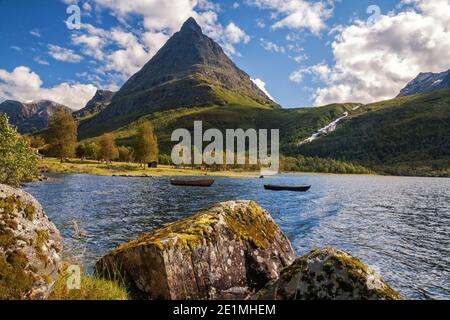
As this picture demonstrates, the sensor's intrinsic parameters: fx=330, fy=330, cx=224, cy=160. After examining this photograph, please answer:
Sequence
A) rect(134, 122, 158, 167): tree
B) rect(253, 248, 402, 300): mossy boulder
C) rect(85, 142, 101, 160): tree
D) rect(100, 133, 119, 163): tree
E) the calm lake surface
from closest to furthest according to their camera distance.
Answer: rect(253, 248, 402, 300): mossy boulder → the calm lake surface → rect(134, 122, 158, 167): tree → rect(100, 133, 119, 163): tree → rect(85, 142, 101, 160): tree

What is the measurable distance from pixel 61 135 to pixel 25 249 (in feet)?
459

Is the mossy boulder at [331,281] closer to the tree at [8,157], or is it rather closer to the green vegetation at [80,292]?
the green vegetation at [80,292]

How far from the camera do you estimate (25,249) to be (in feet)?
22.6

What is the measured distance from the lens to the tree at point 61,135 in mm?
131250

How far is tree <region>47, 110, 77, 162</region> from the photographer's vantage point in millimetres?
131250

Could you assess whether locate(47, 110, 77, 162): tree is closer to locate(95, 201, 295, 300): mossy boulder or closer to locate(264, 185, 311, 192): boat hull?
locate(264, 185, 311, 192): boat hull

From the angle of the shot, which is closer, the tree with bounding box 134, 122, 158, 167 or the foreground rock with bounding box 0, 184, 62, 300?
the foreground rock with bounding box 0, 184, 62, 300

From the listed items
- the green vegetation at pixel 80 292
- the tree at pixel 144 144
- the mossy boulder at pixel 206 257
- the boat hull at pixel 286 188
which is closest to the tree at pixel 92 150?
the tree at pixel 144 144

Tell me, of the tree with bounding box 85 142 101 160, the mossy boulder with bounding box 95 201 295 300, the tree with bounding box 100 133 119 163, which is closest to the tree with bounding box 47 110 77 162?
the tree with bounding box 100 133 119 163

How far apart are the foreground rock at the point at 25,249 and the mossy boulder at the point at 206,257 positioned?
2416mm

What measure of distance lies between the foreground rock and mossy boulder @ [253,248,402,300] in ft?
17.4

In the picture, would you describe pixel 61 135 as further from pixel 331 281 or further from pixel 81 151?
pixel 331 281

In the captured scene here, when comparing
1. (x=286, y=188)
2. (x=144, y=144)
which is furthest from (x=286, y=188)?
(x=144, y=144)

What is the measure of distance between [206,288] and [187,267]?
1.21 meters
